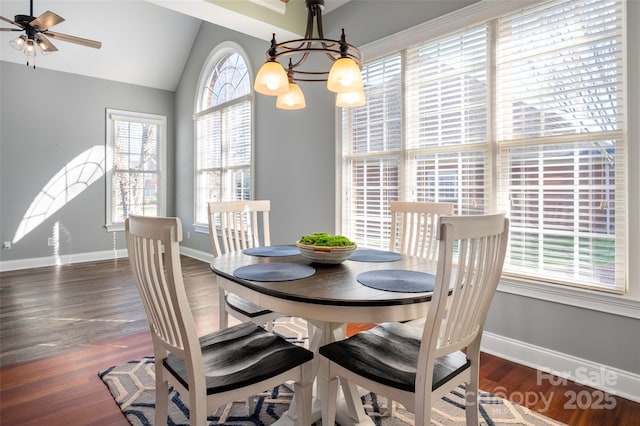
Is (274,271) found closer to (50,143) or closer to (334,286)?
(334,286)

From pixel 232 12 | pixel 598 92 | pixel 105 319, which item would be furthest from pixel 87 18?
pixel 598 92

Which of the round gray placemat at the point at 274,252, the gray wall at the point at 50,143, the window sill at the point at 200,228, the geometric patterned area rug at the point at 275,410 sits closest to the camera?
the geometric patterned area rug at the point at 275,410

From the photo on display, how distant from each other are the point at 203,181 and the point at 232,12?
334cm

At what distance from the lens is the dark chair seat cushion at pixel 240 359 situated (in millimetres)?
1281

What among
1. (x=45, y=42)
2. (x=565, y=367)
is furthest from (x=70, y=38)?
(x=565, y=367)

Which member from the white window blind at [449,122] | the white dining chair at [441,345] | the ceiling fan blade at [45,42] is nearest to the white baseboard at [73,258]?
the ceiling fan blade at [45,42]

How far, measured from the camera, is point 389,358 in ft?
4.66

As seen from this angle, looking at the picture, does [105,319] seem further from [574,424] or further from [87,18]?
[87,18]

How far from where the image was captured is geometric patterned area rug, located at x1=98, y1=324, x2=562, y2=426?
1.83 metres

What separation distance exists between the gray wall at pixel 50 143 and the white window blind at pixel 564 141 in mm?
6013

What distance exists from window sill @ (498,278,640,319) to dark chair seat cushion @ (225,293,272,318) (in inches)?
65.9

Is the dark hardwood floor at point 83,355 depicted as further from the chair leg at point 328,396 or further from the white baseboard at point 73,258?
the chair leg at point 328,396

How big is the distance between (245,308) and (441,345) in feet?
3.68

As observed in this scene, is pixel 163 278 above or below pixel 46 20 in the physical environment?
below
